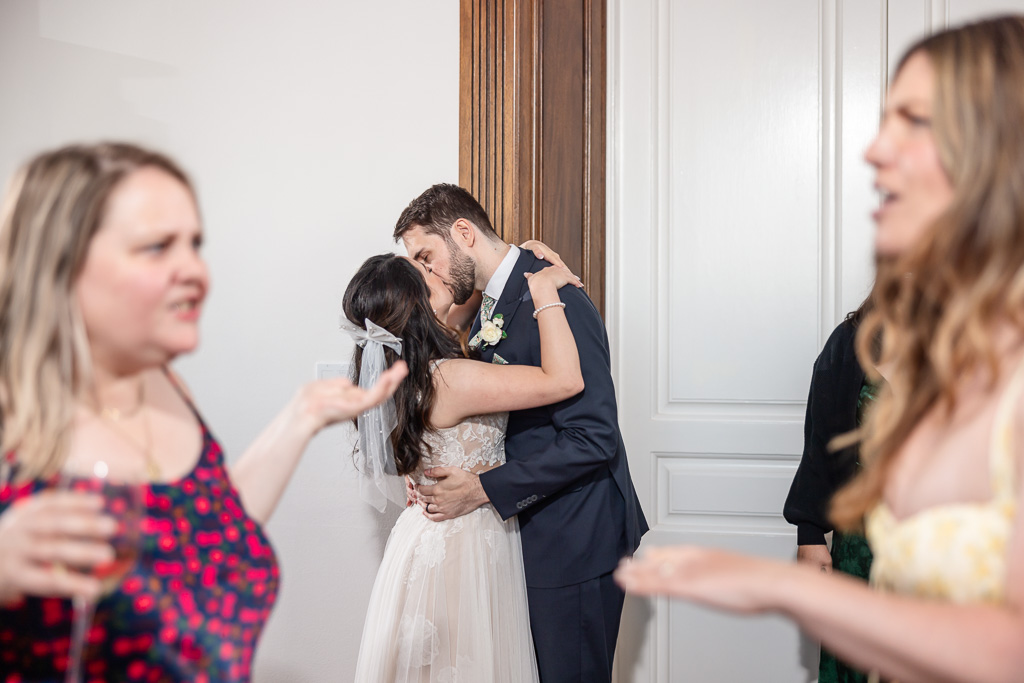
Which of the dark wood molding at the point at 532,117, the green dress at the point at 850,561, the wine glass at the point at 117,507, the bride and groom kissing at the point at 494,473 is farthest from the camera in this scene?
the dark wood molding at the point at 532,117

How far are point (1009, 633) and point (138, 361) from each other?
3.10 ft

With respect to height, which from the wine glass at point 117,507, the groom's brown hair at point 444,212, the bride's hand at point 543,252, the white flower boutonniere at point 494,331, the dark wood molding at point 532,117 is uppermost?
the dark wood molding at point 532,117

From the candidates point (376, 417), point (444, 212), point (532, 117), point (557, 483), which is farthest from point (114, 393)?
point (532, 117)

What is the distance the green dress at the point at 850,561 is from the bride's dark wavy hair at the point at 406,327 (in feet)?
3.31

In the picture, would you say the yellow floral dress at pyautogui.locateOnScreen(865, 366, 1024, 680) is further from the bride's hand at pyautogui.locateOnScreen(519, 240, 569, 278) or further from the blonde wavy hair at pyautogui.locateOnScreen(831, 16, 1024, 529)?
the bride's hand at pyautogui.locateOnScreen(519, 240, 569, 278)

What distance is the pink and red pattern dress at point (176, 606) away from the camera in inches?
32.5

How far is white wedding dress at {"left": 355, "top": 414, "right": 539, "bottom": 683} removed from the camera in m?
1.82

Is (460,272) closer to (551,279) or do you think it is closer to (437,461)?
(551,279)

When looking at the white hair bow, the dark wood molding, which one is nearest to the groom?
the white hair bow

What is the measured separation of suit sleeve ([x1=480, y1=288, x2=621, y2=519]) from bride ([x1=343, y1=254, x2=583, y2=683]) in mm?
79

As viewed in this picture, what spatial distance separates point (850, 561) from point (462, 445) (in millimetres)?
949

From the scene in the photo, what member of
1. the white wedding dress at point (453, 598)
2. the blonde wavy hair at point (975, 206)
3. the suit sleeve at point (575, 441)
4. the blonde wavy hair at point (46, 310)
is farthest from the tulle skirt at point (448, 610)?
the blonde wavy hair at point (975, 206)

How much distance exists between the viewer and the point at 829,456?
1.90 m

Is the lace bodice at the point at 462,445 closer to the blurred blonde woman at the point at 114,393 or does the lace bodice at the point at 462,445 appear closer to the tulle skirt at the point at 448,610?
the tulle skirt at the point at 448,610
